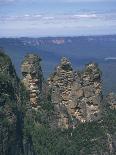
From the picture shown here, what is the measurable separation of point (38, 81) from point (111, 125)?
13.6 metres

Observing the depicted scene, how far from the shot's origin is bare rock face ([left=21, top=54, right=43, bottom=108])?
92562mm

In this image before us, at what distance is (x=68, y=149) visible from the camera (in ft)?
277

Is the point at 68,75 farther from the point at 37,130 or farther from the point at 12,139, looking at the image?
the point at 12,139

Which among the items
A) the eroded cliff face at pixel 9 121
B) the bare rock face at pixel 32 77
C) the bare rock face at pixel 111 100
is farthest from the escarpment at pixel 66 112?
the eroded cliff face at pixel 9 121

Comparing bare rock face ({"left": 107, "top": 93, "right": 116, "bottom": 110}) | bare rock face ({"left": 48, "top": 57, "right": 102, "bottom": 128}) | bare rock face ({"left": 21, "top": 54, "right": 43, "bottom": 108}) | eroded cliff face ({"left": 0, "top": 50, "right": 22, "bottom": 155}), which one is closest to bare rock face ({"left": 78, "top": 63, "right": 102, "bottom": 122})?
bare rock face ({"left": 48, "top": 57, "right": 102, "bottom": 128})

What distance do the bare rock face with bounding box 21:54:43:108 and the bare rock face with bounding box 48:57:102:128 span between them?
2529mm

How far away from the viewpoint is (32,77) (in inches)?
3679

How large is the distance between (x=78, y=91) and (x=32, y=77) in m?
7.72

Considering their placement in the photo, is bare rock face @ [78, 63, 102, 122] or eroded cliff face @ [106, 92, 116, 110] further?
eroded cliff face @ [106, 92, 116, 110]

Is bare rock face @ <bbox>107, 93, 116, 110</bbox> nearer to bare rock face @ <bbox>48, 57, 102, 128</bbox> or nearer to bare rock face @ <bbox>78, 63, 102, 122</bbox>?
bare rock face @ <bbox>48, 57, 102, 128</bbox>

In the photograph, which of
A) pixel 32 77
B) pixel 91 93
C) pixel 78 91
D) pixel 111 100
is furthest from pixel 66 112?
pixel 111 100

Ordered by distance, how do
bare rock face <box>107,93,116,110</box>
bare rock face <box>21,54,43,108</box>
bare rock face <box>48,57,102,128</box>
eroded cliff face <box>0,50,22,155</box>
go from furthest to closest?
bare rock face <box>107,93,116,110</box> < bare rock face <box>48,57,102,128</box> < bare rock face <box>21,54,43,108</box> < eroded cliff face <box>0,50,22,155</box>

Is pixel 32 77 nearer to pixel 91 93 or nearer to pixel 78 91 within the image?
pixel 78 91

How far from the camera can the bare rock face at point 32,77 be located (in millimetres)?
92562
